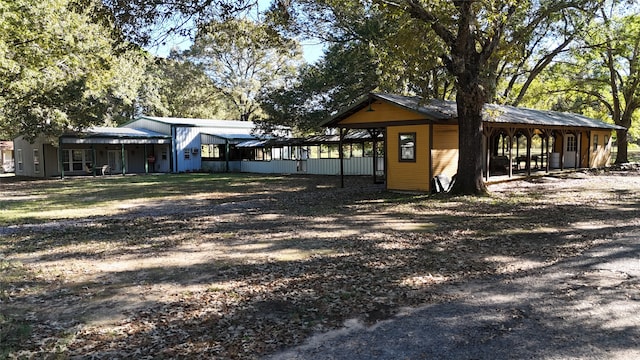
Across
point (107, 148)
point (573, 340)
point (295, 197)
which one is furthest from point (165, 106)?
point (573, 340)

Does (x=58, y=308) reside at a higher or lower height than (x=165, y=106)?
lower

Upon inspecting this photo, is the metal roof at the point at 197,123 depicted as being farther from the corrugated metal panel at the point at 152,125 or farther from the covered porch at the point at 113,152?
the covered porch at the point at 113,152

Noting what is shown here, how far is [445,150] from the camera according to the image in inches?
639

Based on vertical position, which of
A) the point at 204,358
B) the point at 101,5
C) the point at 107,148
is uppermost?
the point at 101,5

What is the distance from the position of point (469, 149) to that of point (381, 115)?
369 cm

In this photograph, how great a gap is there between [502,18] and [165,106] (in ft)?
125

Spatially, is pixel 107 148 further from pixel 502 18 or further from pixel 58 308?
pixel 58 308

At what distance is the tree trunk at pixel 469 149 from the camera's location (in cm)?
1432

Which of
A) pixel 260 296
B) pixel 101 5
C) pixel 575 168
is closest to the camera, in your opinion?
pixel 260 296

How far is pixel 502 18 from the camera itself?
13.6m

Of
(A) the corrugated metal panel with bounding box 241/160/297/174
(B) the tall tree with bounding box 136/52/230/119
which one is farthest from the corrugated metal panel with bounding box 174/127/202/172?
(B) the tall tree with bounding box 136/52/230/119

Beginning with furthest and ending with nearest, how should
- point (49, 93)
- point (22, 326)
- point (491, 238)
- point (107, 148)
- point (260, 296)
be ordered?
point (107, 148) < point (49, 93) < point (491, 238) < point (260, 296) < point (22, 326)

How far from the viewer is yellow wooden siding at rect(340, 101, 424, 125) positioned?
15.9 m

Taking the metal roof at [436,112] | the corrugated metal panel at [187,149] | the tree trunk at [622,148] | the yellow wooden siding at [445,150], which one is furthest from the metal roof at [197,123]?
the tree trunk at [622,148]
